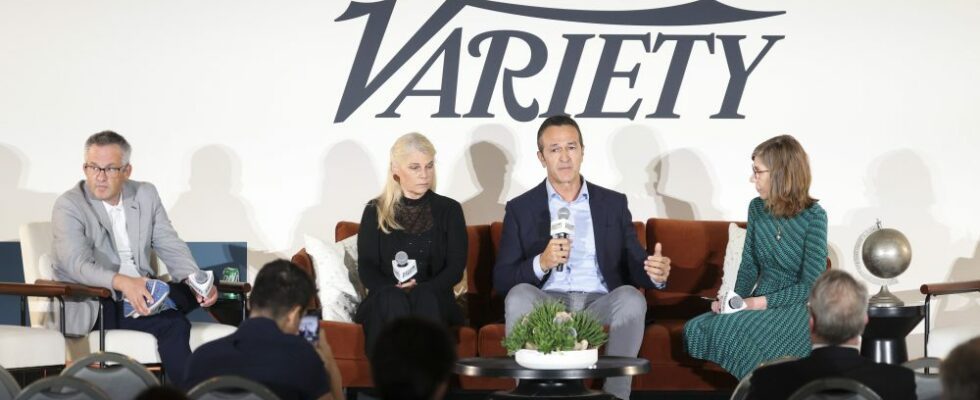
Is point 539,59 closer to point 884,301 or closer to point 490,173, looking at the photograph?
point 490,173

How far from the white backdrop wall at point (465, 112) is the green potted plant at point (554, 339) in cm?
226

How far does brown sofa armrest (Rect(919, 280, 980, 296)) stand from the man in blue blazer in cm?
124

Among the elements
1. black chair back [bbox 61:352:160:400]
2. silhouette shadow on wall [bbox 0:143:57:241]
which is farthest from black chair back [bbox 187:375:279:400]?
silhouette shadow on wall [bbox 0:143:57:241]

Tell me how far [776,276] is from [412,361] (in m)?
3.52

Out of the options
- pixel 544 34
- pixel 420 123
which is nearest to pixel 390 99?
pixel 420 123

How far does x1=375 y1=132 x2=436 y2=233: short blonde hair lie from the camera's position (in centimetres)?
628

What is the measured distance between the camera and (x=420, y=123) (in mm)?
7176

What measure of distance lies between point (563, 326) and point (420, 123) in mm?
2518

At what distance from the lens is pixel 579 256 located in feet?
20.6

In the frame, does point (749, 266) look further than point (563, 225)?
Yes

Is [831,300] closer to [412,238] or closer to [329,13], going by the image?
[412,238]

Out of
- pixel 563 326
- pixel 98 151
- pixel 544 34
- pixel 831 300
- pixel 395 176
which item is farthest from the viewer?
pixel 544 34

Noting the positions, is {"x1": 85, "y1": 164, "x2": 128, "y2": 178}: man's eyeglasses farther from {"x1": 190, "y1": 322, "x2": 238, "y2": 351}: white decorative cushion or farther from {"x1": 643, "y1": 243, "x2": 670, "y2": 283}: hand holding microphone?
{"x1": 643, "y1": 243, "x2": 670, "y2": 283}: hand holding microphone

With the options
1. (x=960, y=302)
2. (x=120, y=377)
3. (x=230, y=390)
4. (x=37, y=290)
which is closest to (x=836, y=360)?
(x=230, y=390)
